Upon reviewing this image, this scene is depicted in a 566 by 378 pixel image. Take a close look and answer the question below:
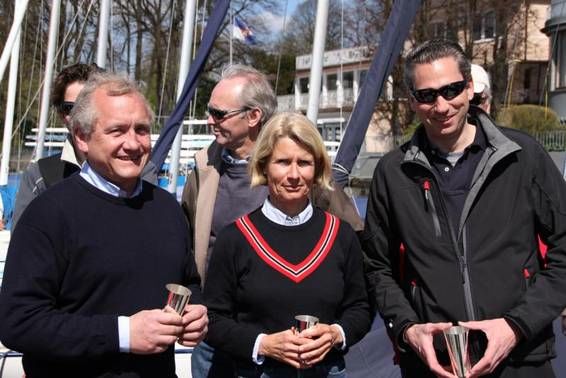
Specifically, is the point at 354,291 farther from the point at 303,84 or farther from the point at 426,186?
the point at 303,84

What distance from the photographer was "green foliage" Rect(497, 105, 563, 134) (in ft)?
70.6

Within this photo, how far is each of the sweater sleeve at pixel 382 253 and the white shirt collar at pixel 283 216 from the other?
243mm

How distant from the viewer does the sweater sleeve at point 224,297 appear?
293 cm

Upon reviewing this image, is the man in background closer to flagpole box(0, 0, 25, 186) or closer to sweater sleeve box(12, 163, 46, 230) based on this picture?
sweater sleeve box(12, 163, 46, 230)

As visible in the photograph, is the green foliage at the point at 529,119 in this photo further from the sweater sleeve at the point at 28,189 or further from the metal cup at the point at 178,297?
the metal cup at the point at 178,297

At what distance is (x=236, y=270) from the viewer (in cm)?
297

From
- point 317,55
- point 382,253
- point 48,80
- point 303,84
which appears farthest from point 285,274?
point 303,84

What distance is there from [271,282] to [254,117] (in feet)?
3.30

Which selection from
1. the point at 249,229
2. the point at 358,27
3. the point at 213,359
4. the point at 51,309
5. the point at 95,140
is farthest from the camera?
the point at 358,27

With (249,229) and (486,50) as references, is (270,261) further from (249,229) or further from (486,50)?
(486,50)

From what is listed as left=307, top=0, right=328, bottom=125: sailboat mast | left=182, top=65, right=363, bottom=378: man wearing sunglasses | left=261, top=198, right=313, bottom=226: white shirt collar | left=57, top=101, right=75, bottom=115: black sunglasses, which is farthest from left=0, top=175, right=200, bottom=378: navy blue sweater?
left=307, top=0, right=328, bottom=125: sailboat mast

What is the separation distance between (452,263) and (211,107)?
142 centimetres

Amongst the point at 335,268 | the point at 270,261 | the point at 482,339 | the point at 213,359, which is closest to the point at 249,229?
the point at 270,261

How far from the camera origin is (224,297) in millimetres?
2975
